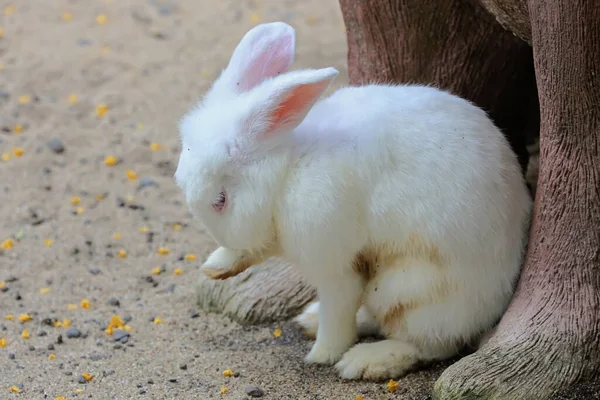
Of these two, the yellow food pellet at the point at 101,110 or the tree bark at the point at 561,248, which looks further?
the yellow food pellet at the point at 101,110

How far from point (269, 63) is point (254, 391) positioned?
1.28m

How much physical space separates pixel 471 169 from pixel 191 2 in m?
5.14

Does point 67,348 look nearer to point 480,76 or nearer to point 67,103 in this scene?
point 480,76

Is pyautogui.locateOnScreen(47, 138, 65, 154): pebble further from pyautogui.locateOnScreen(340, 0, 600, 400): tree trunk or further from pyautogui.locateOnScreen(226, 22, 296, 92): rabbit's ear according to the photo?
pyautogui.locateOnScreen(340, 0, 600, 400): tree trunk

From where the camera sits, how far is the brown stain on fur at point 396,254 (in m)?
3.47

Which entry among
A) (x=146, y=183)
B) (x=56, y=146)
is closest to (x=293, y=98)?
(x=146, y=183)

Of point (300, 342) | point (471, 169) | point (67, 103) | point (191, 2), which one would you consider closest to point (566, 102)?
point (471, 169)

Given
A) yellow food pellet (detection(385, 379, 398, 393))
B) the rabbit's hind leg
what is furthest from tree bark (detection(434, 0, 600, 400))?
the rabbit's hind leg

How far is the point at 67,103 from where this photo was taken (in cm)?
670

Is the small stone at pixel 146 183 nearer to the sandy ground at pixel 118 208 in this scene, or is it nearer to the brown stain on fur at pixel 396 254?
the sandy ground at pixel 118 208

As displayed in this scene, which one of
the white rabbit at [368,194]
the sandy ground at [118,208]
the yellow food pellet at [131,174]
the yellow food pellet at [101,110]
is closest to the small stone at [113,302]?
the sandy ground at [118,208]

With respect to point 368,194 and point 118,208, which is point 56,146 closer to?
point 118,208

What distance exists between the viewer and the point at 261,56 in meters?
3.61

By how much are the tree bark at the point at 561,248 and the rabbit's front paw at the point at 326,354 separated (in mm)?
596
